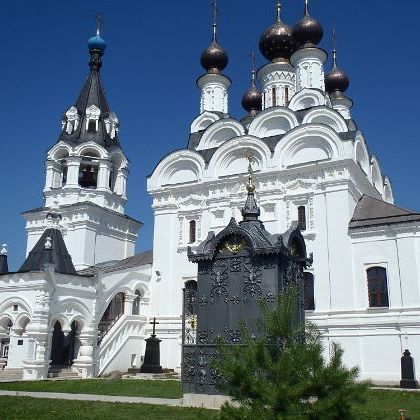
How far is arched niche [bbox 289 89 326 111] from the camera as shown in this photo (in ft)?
69.4

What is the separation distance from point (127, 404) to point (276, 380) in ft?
15.1

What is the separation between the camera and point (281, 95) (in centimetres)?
2339

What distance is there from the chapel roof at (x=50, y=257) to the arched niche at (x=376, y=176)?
41.4 ft

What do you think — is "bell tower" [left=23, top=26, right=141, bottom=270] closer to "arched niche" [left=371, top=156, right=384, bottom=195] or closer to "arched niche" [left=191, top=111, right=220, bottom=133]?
"arched niche" [left=191, top=111, right=220, bottom=133]

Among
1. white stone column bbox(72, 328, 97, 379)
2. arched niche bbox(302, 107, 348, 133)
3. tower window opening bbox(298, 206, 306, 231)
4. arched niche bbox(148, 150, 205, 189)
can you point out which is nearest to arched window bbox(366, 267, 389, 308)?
tower window opening bbox(298, 206, 306, 231)

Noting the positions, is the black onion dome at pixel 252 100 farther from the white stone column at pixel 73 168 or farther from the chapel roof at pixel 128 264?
the chapel roof at pixel 128 264

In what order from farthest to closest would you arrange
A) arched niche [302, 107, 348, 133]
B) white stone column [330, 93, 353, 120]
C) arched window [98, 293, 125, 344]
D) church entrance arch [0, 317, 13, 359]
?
white stone column [330, 93, 353, 120]
arched niche [302, 107, 348, 133]
arched window [98, 293, 125, 344]
church entrance arch [0, 317, 13, 359]

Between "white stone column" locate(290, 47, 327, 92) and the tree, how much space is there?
17.8 metres

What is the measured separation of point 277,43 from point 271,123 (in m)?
4.65

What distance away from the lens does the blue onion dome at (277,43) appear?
2369 centimetres

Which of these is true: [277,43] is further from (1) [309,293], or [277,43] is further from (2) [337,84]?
(1) [309,293]

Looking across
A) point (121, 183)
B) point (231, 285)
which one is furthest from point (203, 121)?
point (231, 285)

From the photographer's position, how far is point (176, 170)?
21500mm

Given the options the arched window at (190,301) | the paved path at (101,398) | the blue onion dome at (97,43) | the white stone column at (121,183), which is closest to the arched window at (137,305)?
the white stone column at (121,183)
